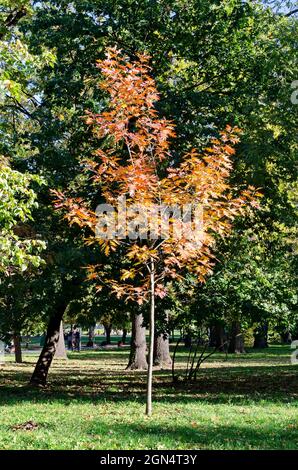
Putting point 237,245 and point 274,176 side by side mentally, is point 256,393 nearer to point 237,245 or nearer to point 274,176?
point 237,245

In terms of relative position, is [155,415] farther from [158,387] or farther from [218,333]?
[218,333]

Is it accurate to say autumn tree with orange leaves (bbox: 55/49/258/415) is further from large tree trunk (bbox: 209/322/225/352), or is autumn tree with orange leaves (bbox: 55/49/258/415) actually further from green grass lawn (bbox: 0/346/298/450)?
large tree trunk (bbox: 209/322/225/352)

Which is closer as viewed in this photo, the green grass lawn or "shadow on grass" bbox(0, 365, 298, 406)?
the green grass lawn

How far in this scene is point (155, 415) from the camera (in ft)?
33.7

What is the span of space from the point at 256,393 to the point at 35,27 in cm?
1093

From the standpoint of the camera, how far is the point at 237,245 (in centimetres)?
1576

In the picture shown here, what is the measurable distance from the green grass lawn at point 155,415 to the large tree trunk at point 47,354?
455 mm

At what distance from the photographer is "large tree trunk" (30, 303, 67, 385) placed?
1728 cm

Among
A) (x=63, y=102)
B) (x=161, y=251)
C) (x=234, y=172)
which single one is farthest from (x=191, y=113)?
(x=161, y=251)

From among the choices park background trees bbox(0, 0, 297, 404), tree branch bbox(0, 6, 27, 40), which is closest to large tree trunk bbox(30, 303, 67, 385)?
park background trees bbox(0, 0, 297, 404)

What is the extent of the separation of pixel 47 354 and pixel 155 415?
7.99 meters

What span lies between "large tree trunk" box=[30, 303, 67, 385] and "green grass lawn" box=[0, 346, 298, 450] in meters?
0.45

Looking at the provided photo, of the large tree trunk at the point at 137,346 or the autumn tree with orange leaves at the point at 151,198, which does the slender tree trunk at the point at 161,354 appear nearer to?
the large tree trunk at the point at 137,346

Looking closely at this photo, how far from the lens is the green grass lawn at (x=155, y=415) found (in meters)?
7.84
